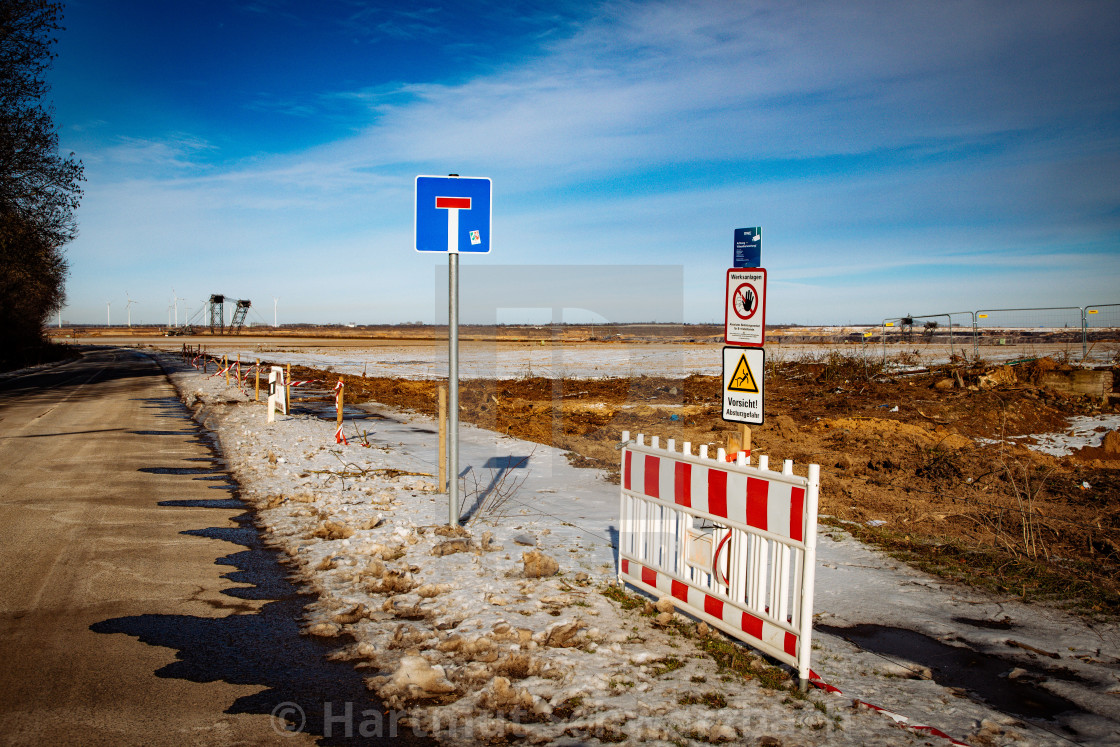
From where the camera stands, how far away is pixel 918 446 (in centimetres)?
1223

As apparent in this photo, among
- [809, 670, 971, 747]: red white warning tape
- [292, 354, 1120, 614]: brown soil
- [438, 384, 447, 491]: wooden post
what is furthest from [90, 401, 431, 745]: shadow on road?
[292, 354, 1120, 614]: brown soil

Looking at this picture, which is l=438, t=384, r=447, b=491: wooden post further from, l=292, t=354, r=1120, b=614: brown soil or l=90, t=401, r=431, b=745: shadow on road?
l=90, t=401, r=431, b=745: shadow on road

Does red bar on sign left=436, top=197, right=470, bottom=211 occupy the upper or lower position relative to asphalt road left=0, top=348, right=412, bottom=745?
upper

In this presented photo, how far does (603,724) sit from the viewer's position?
3.49 meters

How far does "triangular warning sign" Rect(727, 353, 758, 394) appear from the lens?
5.39 m

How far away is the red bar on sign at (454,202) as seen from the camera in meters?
6.20

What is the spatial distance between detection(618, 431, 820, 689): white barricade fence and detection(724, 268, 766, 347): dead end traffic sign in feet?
3.56

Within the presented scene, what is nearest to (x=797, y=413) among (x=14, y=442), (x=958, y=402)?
(x=958, y=402)

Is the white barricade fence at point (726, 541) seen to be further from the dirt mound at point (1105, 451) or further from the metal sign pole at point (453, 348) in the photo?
the dirt mound at point (1105, 451)

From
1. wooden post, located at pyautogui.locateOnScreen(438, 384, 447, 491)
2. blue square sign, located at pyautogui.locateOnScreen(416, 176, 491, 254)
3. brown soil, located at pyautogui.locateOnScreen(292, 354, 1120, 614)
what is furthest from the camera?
wooden post, located at pyautogui.locateOnScreen(438, 384, 447, 491)

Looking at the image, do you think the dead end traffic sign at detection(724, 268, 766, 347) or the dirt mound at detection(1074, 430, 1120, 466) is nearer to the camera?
the dead end traffic sign at detection(724, 268, 766, 347)

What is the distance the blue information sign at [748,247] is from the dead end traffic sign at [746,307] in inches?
3.9

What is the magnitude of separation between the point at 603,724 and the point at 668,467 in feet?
6.45

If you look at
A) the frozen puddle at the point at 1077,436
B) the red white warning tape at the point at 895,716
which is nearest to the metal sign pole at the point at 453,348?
the red white warning tape at the point at 895,716
